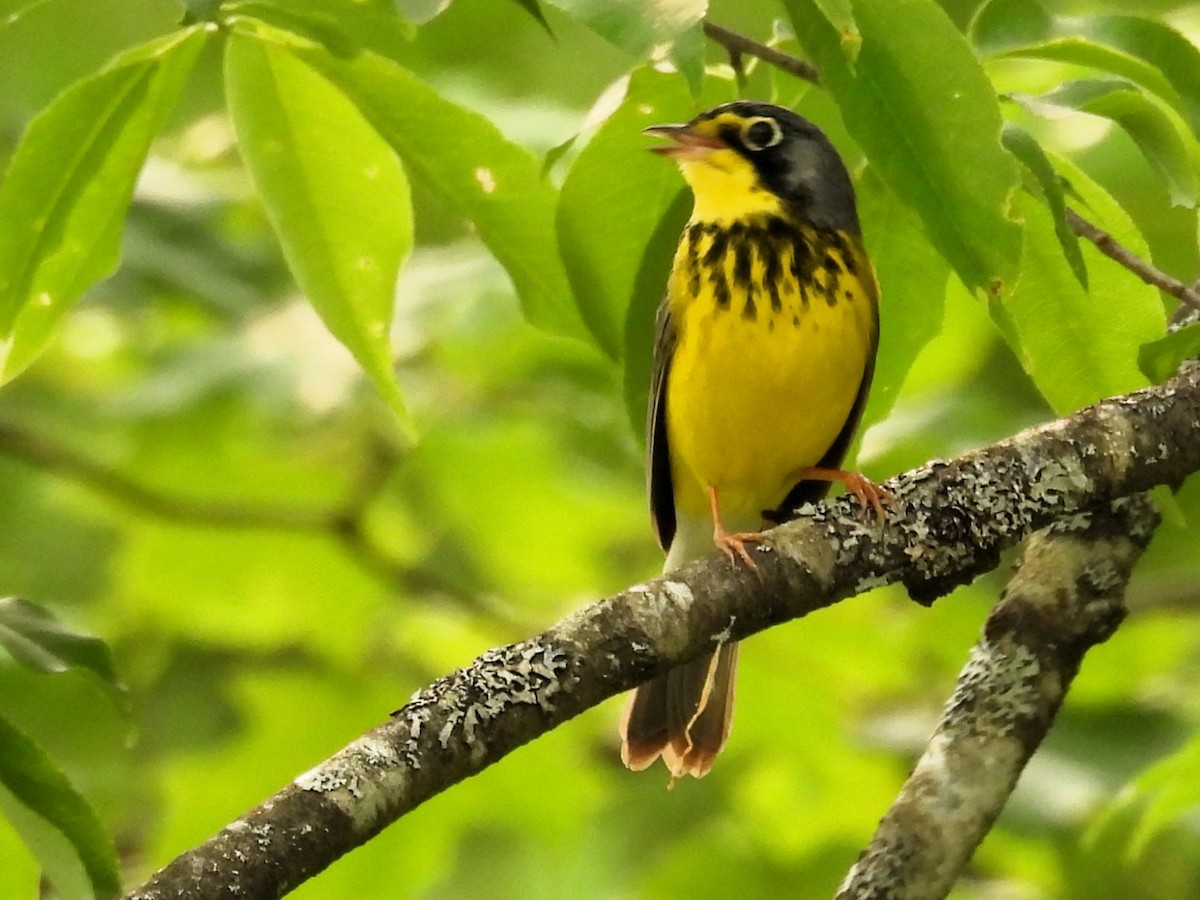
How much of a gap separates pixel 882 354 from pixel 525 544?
3653 millimetres

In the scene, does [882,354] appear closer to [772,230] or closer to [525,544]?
[772,230]

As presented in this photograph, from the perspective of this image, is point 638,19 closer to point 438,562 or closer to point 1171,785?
point 1171,785

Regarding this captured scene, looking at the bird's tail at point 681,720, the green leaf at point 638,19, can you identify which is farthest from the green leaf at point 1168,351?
the bird's tail at point 681,720

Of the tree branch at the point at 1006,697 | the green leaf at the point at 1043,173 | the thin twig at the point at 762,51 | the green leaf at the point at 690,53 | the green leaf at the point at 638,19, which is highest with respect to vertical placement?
the green leaf at the point at 638,19

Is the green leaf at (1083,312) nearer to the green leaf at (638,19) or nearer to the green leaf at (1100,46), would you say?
the green leaf at (1100,46)

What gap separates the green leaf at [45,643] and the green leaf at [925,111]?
1.34 metres

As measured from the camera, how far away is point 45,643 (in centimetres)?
245

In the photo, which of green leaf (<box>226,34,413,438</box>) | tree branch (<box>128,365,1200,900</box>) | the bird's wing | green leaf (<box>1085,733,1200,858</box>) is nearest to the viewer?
tree branch (<box>128,365,1200,900</box>)

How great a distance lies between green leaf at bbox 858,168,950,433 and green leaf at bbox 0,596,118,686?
1538 mm

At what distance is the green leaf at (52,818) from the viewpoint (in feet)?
7.49

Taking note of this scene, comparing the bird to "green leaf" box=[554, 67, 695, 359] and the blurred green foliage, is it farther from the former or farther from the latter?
"green leaf" box=[554, 67, 695, 359]

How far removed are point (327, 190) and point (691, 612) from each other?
1.11 meters

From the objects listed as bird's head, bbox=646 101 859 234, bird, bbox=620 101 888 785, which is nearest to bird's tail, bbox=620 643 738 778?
bird, bbox=620 101 888 785

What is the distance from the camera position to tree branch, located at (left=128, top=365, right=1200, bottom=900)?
2.12 m
